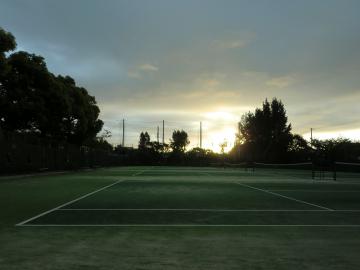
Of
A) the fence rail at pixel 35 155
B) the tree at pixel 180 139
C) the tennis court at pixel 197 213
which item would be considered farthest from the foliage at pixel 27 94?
the tree at pixel 180 139

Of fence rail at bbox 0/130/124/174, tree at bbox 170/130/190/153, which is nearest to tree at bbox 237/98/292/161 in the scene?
tree at bbox 170/130/190/153

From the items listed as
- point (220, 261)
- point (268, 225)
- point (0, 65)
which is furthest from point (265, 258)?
point (0, 65)

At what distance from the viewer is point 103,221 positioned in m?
11.3

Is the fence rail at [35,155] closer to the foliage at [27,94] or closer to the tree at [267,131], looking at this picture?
the foliage at [27,94]

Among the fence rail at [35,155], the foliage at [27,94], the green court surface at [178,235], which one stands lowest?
the green court surface at [178,235]

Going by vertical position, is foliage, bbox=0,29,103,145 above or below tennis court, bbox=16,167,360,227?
above

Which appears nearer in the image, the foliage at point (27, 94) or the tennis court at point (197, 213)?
the tennis court at point (197, 213)

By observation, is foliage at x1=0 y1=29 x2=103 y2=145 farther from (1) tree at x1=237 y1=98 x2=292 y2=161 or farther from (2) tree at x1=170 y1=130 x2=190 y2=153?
(2) tree at x1=170 y1=130 x2=190 y2=153

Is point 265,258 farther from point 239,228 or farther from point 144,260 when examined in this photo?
point 239,228

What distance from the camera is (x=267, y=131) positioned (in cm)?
10412

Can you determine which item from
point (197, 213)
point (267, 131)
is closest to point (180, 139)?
point (267, 131)

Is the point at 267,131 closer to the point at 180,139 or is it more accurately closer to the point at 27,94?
the point at 180,139

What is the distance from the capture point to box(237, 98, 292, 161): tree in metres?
100

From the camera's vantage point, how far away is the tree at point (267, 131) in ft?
329
